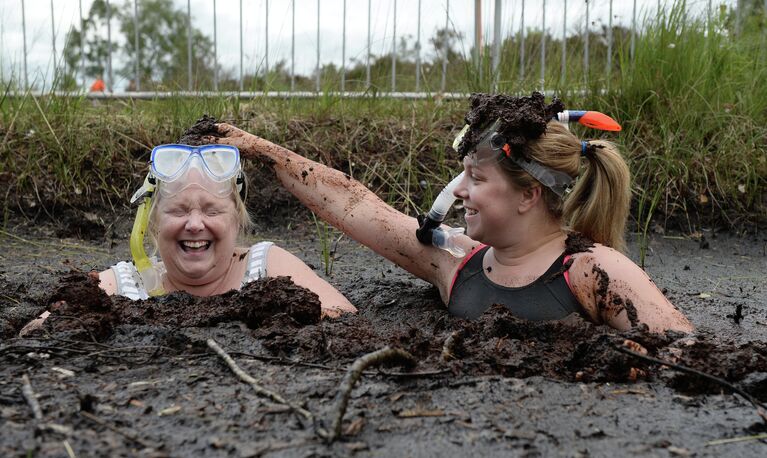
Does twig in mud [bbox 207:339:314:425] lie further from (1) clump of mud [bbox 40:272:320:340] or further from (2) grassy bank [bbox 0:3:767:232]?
(2) grassy bank [bbox 0:3:767:232]

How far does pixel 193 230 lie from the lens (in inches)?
140

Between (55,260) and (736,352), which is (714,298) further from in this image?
(55,260)

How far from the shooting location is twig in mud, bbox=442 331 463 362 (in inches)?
104

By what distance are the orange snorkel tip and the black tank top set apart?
55 cm

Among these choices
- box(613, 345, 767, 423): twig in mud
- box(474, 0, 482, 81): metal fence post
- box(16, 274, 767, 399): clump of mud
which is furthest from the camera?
box(474, 0, 482, 81): metal fence post

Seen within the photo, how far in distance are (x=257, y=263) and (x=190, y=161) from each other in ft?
1.85

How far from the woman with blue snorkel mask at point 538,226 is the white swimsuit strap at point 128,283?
129 centimetres

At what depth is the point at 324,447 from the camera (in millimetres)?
1955

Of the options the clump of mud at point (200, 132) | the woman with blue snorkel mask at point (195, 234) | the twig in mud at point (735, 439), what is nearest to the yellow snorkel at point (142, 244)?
the woman with blue snorkel mask at point (195, 234)

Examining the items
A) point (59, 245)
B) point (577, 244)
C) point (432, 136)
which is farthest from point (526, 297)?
point (59, 245)

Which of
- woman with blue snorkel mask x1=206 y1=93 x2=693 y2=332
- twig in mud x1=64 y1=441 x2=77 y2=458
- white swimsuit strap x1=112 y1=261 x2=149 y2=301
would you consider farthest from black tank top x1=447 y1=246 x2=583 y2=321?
twig in mud x1=64 y1=441 x2=77 y2=458

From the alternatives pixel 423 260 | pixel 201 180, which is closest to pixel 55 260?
pixel 201 180

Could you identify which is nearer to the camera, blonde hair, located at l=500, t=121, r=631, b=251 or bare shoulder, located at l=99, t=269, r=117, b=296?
blonde hair, located at l=500, t=121, r=631, b=251

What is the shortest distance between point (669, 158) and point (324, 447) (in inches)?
177
